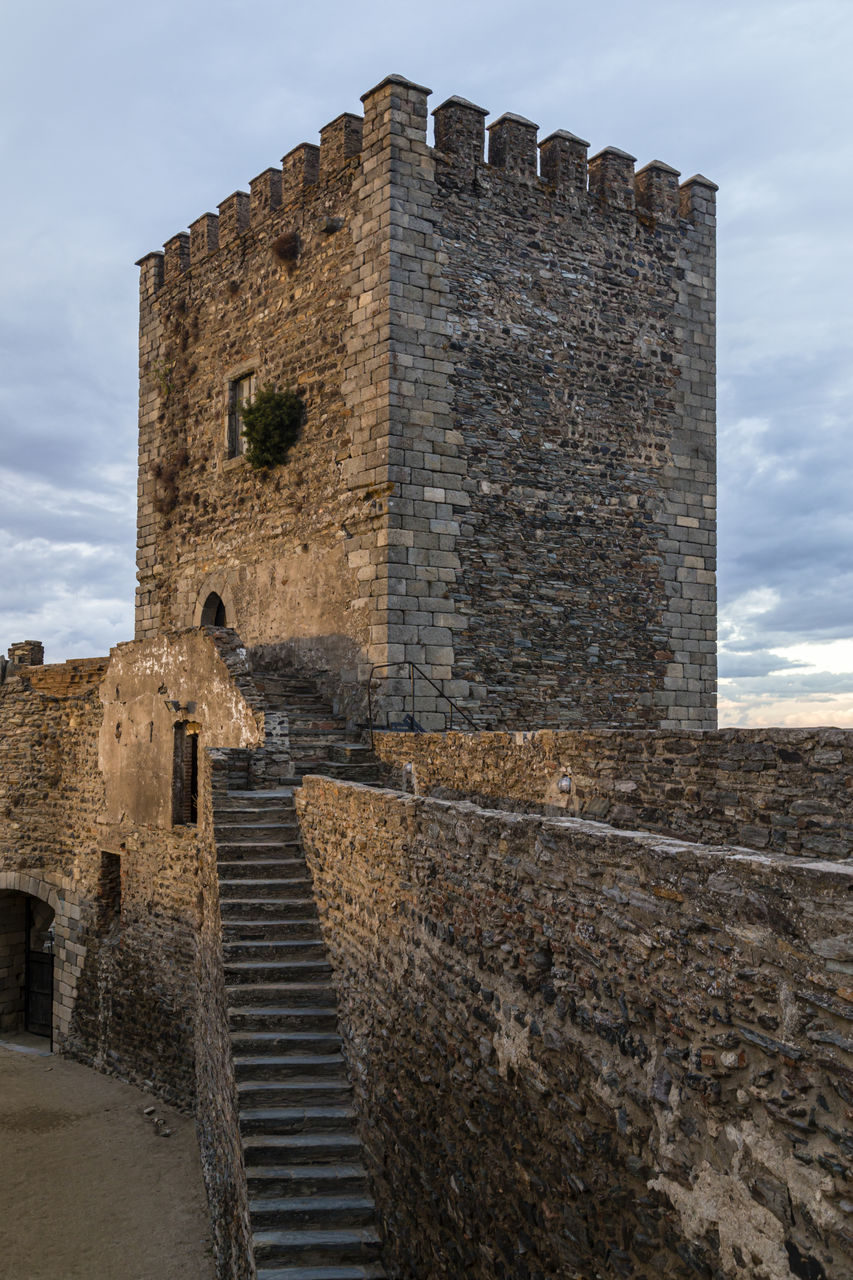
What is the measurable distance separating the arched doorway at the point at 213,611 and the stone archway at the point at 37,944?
4.37 metres

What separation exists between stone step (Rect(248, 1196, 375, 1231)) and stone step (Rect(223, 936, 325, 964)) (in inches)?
78.1

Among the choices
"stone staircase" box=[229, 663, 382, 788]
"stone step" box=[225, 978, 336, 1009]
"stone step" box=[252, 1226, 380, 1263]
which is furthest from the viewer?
"stone staircase" box=[229, 663, 382, 788]

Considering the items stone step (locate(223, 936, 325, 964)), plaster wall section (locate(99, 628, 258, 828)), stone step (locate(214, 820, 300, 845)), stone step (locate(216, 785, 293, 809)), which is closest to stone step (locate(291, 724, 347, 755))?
plaster wall section (locate(99, 628, 258, 828))

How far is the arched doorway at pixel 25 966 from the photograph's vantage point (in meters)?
16.1

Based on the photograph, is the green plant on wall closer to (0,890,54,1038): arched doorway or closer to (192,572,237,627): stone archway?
(192,572,237,627): stone archway

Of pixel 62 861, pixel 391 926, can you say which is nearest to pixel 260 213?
pixel 62 861

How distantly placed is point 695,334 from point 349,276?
16.9ft

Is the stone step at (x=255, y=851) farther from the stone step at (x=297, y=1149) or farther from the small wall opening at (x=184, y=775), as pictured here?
the small wall opening at (x=184, y=775)

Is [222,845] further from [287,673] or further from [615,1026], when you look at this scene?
[615,1026]

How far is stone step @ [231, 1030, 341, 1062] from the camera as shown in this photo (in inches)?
291

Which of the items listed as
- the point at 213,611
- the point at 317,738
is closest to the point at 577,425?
the point at 317,738

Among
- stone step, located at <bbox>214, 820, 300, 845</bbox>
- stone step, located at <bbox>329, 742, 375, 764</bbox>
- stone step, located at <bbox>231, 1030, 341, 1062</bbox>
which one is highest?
stone step, located at <bbox>329, 742, 375, 764</bbox>

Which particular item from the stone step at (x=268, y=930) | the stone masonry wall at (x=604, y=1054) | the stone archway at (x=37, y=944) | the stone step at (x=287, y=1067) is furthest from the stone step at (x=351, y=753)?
the stone archway at (x=37, y=944)

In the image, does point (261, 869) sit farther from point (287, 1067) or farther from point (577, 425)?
point (577, 425)
